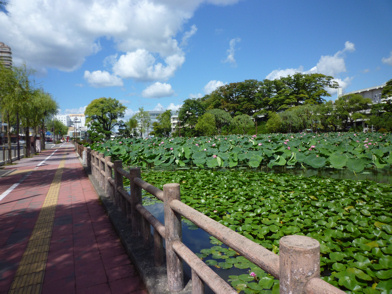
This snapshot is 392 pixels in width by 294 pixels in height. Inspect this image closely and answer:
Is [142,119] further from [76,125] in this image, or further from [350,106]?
[350,106]

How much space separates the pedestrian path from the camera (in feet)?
8.67

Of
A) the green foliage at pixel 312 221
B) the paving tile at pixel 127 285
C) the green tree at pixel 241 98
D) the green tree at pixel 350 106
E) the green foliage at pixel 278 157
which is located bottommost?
the paving tile at pixel 127 285

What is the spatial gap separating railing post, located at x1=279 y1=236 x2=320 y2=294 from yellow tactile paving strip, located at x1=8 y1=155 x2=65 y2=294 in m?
2.62

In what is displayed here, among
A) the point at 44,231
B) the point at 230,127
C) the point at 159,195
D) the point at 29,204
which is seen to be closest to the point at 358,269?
the point at 159,195

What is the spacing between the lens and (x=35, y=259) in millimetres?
3199

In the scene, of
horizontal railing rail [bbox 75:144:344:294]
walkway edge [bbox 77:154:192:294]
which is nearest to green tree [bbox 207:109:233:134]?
walkway edge [bbox 77:154:192:294]

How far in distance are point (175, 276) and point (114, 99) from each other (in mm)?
60950

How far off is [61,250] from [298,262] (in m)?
3.45

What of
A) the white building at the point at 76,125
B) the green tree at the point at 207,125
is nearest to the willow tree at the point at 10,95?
the white building at the point at 76,125

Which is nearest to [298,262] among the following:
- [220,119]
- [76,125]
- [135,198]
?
[135,198]

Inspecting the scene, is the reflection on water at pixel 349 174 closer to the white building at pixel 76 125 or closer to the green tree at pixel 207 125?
the green tree at pixel 207 125

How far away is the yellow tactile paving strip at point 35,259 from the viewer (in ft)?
8.66

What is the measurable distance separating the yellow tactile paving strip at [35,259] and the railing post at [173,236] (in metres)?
1.43

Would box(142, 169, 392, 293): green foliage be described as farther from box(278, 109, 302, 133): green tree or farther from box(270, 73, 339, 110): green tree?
box(270, 73, 339, 110): green tree
